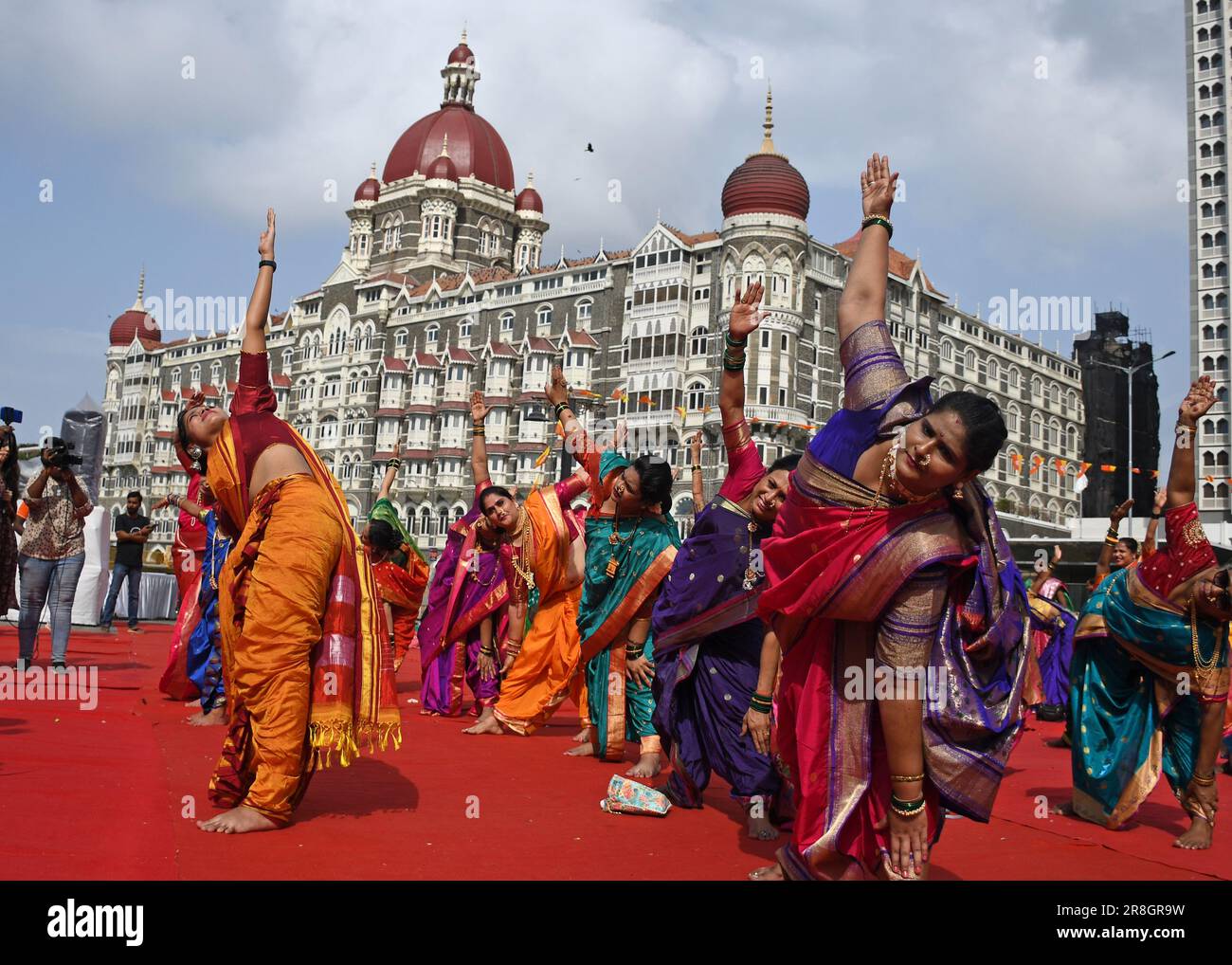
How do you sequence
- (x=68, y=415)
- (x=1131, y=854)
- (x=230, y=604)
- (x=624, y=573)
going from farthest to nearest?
(x=68, y=415) → (x=624, y=573) → (x=1131, y=854) → (x=230, y=604)

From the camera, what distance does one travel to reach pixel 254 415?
4926 mm

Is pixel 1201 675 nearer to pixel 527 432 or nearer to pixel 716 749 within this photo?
pixel 716 749

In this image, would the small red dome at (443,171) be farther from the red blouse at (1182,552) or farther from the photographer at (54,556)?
the red blouse at (1182,552)

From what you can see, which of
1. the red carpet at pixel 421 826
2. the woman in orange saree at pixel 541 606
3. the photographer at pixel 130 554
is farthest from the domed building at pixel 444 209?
the red carpet at pixel 421 826

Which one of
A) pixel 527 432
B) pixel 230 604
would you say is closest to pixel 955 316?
pixel 527 432

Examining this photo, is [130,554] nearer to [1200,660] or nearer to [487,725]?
[487,725]

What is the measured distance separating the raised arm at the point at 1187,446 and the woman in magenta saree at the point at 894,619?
2737mm

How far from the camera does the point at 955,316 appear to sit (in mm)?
54219

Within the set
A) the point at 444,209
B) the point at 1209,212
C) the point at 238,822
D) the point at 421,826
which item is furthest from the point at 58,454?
the point at 1209,212

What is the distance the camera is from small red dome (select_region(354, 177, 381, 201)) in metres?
64.1

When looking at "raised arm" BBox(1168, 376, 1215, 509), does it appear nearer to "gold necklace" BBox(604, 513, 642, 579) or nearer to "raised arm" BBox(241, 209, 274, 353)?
"gold necklace" BBox(604, 513, 642, 579)

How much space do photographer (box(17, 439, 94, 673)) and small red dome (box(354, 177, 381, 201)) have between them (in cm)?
5738

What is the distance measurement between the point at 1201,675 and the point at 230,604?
4844 mm
